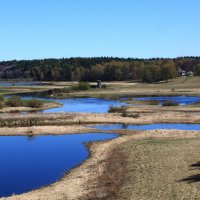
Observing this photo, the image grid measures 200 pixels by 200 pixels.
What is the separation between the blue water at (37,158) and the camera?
29.4 meters

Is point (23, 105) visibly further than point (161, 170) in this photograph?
Yes

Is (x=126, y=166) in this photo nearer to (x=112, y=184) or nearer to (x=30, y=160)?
(x=112, y=184)

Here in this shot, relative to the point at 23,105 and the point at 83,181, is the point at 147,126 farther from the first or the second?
the point at 23,105

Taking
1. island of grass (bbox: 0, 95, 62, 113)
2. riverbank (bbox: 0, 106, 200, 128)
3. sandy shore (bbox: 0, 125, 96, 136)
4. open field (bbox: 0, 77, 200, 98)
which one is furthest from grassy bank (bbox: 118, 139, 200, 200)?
open field (bbox: 0, 77, 200, 98)

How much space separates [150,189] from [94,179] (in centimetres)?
507

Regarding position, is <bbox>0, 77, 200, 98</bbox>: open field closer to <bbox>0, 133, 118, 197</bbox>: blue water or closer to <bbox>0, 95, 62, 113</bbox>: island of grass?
<bbox>0, 95, 62, 113</bbox>: island of grass

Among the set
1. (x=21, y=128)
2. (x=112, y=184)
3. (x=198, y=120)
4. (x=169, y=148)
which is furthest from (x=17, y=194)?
(x=198, y=120)

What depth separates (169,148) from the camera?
1414 inches

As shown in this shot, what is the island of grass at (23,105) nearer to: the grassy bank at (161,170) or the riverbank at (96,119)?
the riverbank at (96,119)

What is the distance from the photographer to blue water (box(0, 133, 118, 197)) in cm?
2941

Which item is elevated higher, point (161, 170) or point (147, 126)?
point (161, 170)

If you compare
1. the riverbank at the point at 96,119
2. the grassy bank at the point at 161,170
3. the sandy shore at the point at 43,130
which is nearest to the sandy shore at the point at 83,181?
the grassy bank at the point at 161,170

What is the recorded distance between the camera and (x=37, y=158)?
37344 mm

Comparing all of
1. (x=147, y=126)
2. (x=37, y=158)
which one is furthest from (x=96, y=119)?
(x=37, y=158)
